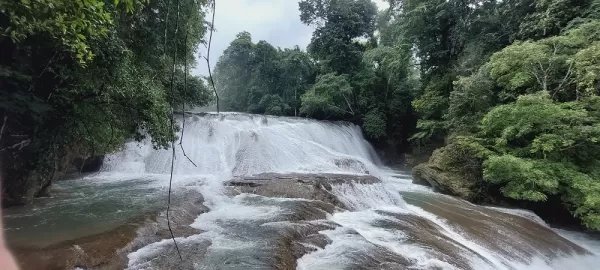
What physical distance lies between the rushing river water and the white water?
0.03m

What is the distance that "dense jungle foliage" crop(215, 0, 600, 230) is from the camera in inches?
326

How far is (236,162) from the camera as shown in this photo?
12.2 m

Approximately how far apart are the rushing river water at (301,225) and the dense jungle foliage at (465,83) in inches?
53.8

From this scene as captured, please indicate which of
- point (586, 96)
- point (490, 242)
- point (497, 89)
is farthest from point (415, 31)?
point (490, 242)

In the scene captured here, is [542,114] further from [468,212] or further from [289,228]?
[289,228]

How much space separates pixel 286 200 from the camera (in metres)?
7.33

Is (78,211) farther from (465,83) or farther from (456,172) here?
(465,83)

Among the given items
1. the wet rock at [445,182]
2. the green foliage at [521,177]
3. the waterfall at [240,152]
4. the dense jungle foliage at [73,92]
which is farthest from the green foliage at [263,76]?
the dense jungle foliage at [73,92]

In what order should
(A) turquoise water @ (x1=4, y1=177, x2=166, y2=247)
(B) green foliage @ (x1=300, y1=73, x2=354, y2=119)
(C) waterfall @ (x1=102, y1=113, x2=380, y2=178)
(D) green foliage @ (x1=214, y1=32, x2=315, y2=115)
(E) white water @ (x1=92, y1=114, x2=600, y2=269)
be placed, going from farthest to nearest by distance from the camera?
1. (D) green foliage @ (x1=214, y1=32, x2=315, y2=115)
2. (B) green foliage @ (x1=300, y1=73, x2=354, y2=119)
3. (C) waterfall @ (x1=102, y1=113, x2=380, y2=178)
4. (E) white water @ (x1=92, y1=114, x2=600, y2=269)
5. (A) turquoise water @ (x1=4, y1=177, x2=166, y2=247)

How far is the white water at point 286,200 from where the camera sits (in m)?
4.99

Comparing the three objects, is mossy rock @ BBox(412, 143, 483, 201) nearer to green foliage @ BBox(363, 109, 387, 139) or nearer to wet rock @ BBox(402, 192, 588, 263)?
wet rock @ BBox(402, 192, 588, 263)

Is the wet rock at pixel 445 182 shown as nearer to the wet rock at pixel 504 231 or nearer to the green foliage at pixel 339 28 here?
the wet rock at pixel 504 231

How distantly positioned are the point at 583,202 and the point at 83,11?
31.9 feet

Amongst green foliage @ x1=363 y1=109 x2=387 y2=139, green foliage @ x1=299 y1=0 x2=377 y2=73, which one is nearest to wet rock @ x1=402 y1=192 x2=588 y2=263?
green foliage @ x1=363 y1=109 x2=387 y2=139
